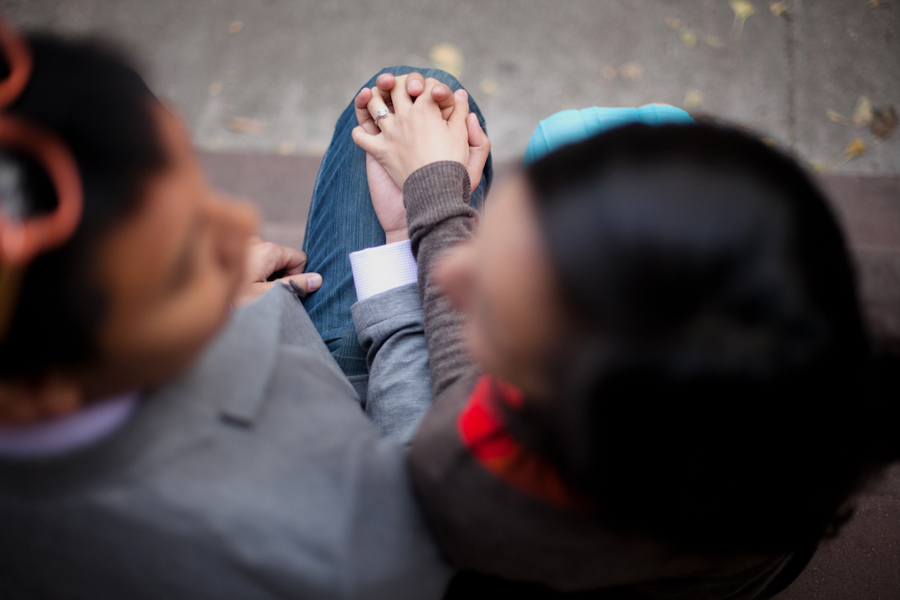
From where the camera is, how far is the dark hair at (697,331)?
0.58 meters

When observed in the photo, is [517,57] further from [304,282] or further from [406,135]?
[304,282]

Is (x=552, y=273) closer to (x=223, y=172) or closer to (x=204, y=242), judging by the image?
(x=204, y=242)

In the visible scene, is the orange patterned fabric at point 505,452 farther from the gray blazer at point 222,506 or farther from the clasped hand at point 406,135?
the clasped hand at point 406,135

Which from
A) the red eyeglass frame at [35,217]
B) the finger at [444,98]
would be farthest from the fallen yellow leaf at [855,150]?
the red eyeglass frame at [35,217]

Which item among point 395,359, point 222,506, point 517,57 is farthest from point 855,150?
point 222,506

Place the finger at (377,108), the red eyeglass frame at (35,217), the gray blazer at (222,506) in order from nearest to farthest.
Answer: the red eyeglass frame at (35,217)
the gray blazer at (222,506)
the finger at (377,108)

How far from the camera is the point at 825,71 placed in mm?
2756

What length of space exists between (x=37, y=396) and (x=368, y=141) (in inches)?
45.8

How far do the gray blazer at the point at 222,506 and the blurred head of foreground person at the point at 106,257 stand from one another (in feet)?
0.37

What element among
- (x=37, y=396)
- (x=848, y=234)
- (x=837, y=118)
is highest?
(x=37, y=396)

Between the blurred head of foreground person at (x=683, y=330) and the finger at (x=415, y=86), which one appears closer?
the blurred head of foreground person at (x=683, y=330)

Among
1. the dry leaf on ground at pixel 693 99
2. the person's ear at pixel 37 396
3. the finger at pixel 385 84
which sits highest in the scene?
the finger at pixel 385 84

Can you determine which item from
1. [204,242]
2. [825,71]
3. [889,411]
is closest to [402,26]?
[825,71]

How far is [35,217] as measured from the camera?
1.65 ft
